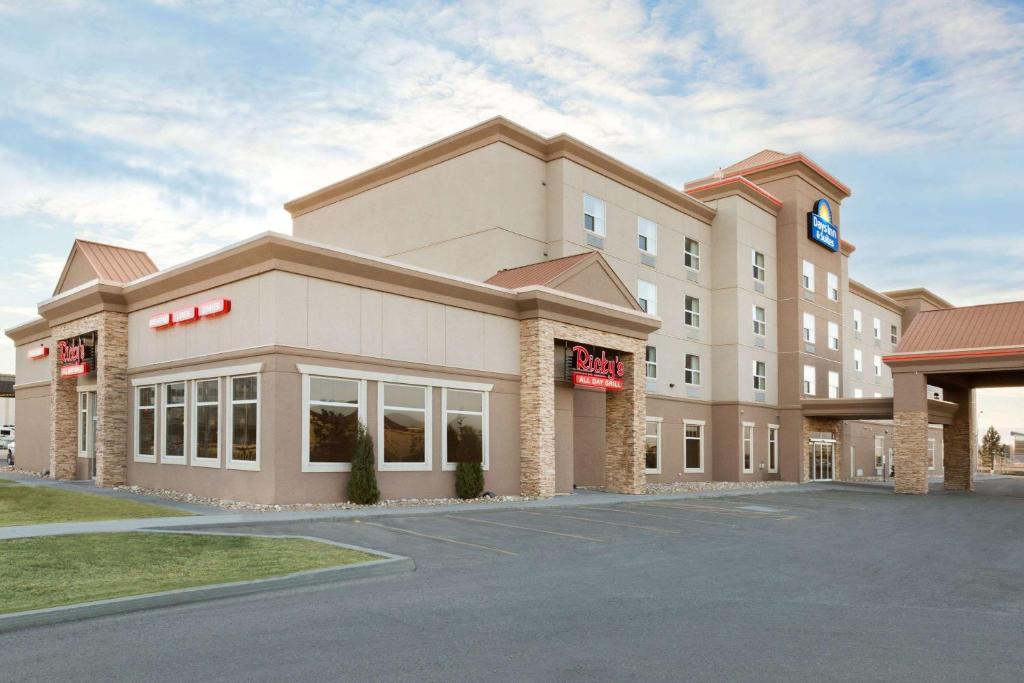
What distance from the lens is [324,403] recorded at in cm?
2172

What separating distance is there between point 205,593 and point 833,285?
4679 centimetres

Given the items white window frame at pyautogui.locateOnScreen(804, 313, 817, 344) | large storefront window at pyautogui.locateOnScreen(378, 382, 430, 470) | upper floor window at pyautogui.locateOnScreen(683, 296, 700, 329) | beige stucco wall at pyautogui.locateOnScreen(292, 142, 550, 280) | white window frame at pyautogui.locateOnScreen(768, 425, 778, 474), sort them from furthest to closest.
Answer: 1. white window frame at pyautogui.locateOnScreen(804, 313, 817, 344)
2. white window frame at pyautogui.locateOnScreen(768, 425, 778, 474)
3. upper floor window at pyautogui.locateOnScreen(683, 296, 700, 329)
4. beige stucco wall at pyautogui.locateOnScreen(292, 142, 550, 280)
5. large storefront window at pyautogui.locateOnScreen(378, 382, 430, 470)

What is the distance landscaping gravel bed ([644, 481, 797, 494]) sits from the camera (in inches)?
1342

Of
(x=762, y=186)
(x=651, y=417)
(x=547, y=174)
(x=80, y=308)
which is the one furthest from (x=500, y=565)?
(x=762, y=186)

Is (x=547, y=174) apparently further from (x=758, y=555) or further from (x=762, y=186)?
(x=758, y=555)

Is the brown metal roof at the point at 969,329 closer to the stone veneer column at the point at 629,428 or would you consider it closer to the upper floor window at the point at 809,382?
the upper floor window at the point at 809,382

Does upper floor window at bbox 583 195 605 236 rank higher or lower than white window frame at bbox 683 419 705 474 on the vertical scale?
higher

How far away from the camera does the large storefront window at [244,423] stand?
2112cm

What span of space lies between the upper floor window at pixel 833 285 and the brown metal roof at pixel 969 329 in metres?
8.80

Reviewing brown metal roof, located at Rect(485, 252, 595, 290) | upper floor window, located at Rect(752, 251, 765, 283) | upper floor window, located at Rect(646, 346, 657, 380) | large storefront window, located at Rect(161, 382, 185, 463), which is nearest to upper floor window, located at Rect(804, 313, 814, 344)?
upper floor window, located at Rect(752, 251, 765, 283)

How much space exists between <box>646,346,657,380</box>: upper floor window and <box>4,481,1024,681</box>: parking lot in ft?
69.3

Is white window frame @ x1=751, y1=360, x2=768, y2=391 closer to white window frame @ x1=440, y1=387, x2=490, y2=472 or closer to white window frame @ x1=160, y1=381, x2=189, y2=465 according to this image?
white window frame @ x1=440, y1=387, x2=490, y2=472

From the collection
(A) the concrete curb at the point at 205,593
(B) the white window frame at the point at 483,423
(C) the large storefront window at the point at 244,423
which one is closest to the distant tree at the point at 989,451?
(B) the white window frame at the point at 483,423

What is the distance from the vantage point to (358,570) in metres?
12.2
